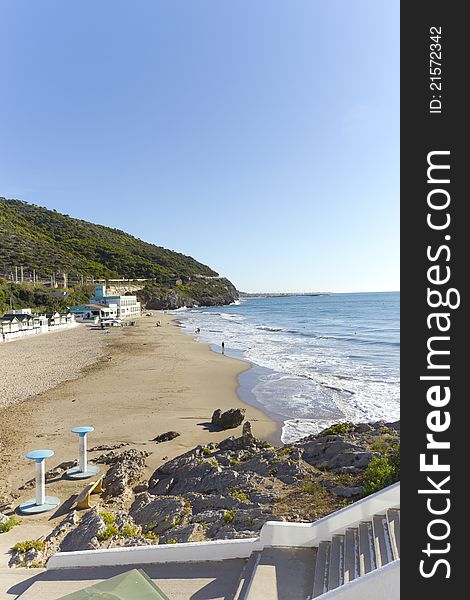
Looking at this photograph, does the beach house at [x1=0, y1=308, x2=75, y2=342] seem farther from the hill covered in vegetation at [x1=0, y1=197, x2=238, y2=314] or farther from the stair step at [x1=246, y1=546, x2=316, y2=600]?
the stair step at [x1=246, y1=546, x2=316, y2=600]

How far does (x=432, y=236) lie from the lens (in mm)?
3697

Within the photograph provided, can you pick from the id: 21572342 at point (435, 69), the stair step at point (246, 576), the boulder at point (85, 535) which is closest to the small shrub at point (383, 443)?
the stair step at point (246, 576)

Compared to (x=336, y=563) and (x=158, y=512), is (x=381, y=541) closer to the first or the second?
(x=336, y=563)

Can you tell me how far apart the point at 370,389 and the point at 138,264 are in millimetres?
115410

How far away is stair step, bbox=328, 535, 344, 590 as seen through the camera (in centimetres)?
493

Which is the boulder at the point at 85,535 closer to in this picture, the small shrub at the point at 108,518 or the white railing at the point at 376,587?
the small shrub at the point at 108,518

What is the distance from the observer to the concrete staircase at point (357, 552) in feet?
16.2

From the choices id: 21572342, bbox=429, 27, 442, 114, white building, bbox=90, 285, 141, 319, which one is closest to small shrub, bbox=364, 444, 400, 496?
id: 21572342, bbox=429, 27, 442, 114

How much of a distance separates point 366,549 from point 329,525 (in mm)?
664

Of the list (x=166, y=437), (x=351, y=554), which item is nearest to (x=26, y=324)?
(x=166, y=437)

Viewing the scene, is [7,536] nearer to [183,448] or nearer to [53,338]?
[183,448]

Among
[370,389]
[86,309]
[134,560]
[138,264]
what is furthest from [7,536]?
[138,264]

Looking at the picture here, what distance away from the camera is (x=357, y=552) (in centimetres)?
529

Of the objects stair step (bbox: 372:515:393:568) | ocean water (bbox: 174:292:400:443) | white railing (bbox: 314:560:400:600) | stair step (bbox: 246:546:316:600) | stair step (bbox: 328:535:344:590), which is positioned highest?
white railing (bbox: 314:560:400:600)
